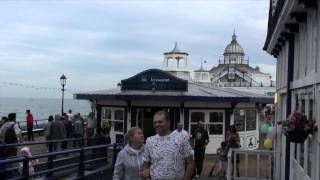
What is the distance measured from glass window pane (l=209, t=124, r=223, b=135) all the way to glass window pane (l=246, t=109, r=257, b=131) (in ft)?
6.50

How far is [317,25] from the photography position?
7.49 m

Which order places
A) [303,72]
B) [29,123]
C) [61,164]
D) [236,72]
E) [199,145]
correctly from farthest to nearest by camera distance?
1. [236,72]
2. [29,123]
3. [199,145]
4. [61,164]
5. [303,72]

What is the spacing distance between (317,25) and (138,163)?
2847 millimetres

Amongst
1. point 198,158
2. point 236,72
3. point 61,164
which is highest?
point 236,72

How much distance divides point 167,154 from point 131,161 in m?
0.71

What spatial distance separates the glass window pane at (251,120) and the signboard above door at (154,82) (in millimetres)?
3452

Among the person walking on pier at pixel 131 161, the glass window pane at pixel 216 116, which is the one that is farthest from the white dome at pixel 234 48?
the person walking on pier at pixel 131 161

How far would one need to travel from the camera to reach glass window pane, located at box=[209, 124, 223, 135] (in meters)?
24.8

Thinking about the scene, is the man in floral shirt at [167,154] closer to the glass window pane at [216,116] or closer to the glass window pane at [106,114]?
the glass window pane at [216,116]

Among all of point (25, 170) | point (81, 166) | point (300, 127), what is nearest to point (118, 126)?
point (81, 166)

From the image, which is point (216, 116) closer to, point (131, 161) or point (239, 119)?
point (239, 119)

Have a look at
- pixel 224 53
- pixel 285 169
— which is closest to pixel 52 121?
pixel 285 169

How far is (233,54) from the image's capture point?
115000 millimetres

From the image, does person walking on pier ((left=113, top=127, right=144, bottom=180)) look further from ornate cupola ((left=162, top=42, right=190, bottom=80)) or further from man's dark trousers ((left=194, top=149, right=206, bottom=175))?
ornate cupola ((left=162, top=42, right=190, bottom=80))
